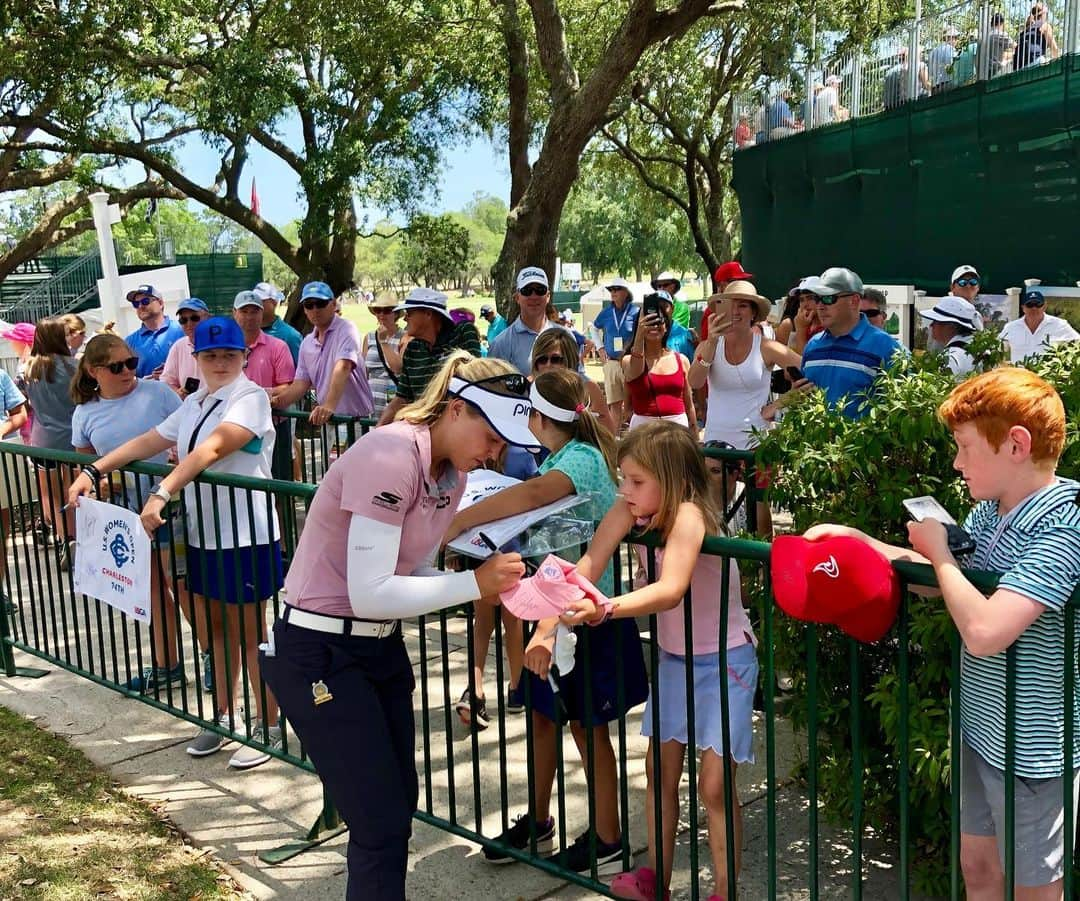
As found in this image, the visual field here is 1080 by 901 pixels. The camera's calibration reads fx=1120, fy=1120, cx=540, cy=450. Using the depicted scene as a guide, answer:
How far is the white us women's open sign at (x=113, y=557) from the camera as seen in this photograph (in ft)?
16.6

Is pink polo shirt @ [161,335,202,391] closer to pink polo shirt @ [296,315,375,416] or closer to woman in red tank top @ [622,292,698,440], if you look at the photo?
pink polo shirt @ [296,315,375,416]

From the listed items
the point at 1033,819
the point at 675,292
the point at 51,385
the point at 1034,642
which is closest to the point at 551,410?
the point at 1034,642

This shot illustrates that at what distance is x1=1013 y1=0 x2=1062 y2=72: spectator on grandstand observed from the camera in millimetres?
15273

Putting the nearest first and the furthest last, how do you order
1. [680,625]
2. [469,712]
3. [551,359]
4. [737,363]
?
[680,625], [469,712], [551,359], [737,363]

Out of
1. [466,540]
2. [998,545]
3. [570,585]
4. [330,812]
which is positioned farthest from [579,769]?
[998,545]

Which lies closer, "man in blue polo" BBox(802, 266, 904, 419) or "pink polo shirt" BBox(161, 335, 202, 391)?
"man in blue polo" BBox(802, 266, 904, 419)

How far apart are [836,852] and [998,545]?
1831 mm

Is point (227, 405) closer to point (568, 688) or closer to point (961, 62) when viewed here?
point (568, 688)

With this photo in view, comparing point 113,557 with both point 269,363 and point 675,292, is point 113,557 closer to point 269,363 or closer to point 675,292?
point 269,363

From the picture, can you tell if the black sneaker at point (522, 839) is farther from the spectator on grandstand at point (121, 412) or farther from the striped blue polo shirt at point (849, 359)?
the striped blue polo shirt at point (849, 359)

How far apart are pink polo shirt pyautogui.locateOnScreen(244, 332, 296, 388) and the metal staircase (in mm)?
26700

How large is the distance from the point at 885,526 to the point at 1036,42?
1441 cm

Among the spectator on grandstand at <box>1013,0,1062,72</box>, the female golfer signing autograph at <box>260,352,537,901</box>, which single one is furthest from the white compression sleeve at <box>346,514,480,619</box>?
the spectator on grandstand at <box>1013,0,1062,72</box>

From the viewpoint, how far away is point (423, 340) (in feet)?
22.5
